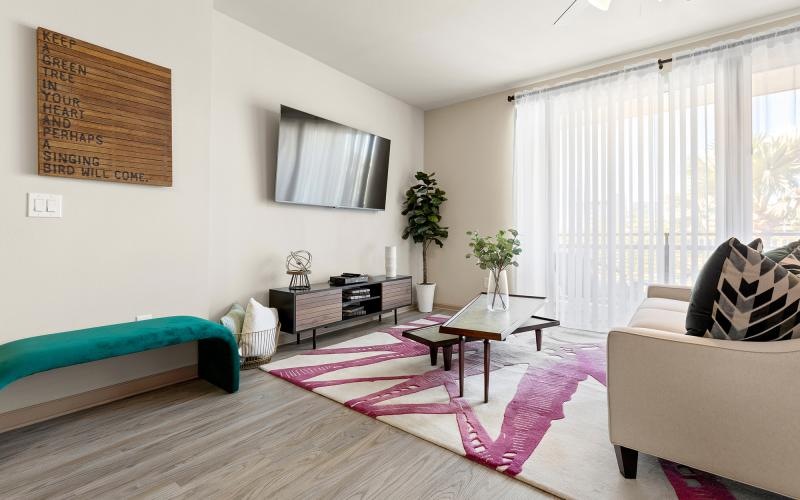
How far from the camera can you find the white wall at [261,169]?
3154 millimetres

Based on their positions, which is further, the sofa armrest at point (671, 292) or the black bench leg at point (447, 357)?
the sofa armrest at point (671, 292)

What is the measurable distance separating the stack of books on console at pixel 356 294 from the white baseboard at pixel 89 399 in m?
1.40

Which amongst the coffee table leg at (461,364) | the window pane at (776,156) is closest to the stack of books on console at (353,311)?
the coffee table leg at (461,364)

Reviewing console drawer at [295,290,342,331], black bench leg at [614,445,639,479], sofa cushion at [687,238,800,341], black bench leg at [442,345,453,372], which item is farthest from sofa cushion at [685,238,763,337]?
console drawer at [295,290,342,331]

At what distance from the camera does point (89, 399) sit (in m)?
2.27

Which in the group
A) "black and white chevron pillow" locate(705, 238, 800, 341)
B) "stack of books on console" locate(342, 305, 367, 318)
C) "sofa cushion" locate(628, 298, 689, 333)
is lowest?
"stack of books on console" locate(342, 305, 367, 318)

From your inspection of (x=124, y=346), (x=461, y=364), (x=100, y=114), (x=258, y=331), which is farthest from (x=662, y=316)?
(x=100, y=114)

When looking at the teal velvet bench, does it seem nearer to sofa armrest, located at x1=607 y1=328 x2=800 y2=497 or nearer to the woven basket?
the woven basket

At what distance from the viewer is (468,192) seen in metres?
5.04

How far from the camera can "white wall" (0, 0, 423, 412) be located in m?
2.02

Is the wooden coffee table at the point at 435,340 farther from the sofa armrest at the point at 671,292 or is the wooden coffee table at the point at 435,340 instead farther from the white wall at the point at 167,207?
the sofa armrest at the point at 671,292

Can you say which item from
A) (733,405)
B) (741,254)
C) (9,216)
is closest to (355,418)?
(733,405)

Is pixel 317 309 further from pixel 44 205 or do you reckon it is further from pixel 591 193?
pixel 591 193

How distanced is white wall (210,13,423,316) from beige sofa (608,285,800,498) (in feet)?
9.26
